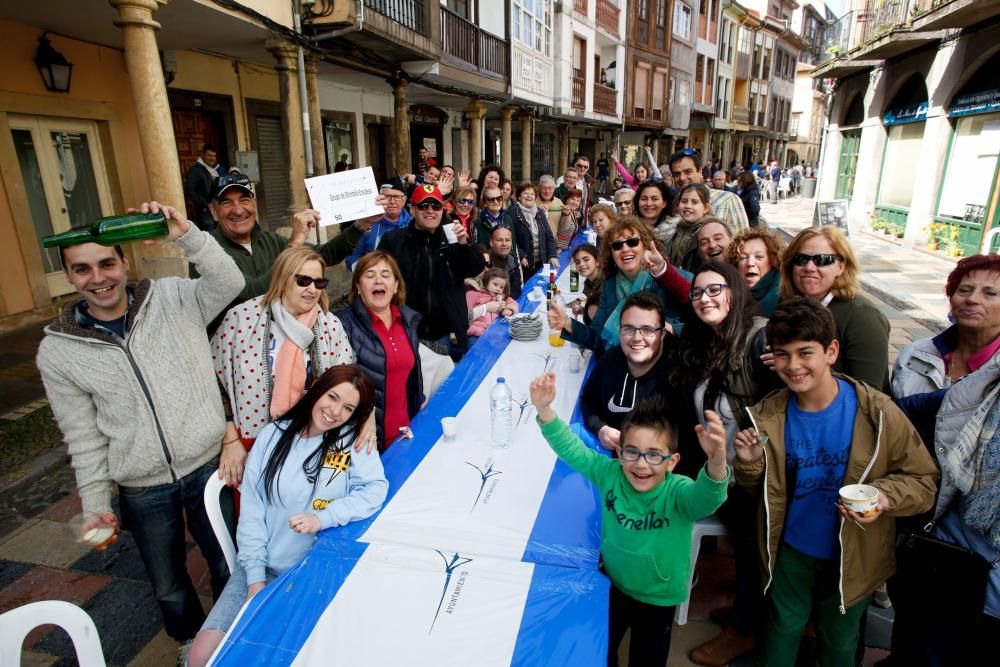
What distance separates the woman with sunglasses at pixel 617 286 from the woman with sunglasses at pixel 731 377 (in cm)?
68

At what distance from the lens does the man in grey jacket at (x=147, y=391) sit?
2.05 metres

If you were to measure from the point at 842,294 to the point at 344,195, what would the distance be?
2.83 meters

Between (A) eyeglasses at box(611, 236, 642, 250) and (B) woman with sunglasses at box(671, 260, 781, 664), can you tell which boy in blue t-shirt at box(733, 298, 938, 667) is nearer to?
(B) woman with sunglasses at box(671, 260, 781, 664)

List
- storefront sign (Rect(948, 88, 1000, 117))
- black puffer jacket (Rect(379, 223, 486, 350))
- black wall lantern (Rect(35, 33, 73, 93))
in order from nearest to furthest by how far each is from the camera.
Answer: black puffer jacket (Rect(379, 223, 486, 350)) → black wall lantern (Rect(35, 33, 73, 93)) → storefront sign (Rect(948, 88, 1000, 117))

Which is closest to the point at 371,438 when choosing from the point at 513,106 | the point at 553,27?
the point at 513,106

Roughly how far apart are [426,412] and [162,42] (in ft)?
24.8

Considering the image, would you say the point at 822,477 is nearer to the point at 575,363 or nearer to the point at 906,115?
the point at 575,363

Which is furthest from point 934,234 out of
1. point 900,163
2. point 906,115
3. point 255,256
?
point 255,256

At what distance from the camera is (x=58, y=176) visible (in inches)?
284

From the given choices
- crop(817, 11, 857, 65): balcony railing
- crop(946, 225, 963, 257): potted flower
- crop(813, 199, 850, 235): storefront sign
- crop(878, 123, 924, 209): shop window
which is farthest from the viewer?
crop(817, 11, 857, 65): balcony railing

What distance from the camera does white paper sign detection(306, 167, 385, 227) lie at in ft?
10.9

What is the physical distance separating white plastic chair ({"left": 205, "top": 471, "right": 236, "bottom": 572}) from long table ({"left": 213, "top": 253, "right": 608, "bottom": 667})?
1.62 ft

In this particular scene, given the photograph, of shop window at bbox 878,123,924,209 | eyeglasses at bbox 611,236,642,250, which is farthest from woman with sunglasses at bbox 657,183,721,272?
shop window at bbox 878,123,924,209

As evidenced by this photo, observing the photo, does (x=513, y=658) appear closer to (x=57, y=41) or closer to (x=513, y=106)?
(x=57, y=41)
